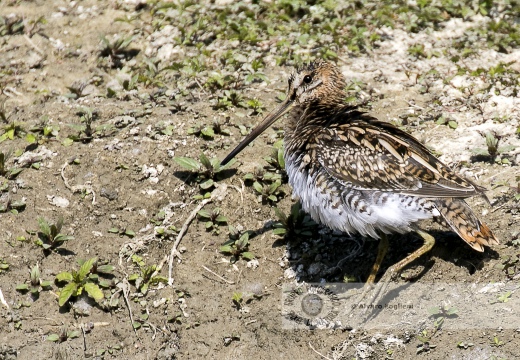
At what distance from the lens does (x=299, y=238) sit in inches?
246

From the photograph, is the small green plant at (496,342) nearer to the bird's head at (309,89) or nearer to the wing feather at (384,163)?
the wing feather at (384,163)

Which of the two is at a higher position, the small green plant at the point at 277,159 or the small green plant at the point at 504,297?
the small green plant at the point at 504,297

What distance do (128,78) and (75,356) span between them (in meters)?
3.39

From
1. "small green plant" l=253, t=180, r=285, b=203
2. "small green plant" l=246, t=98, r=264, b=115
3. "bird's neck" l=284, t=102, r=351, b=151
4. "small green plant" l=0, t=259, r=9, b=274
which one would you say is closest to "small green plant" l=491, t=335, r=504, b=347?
"bird's neck" l=284, t=102, r=351, b=151

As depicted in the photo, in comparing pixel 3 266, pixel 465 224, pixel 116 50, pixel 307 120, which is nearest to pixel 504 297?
pixel 465 224

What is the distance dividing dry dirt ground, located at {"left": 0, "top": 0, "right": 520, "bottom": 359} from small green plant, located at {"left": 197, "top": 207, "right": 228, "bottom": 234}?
66mm

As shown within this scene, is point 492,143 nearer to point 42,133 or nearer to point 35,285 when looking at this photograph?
point 35,285

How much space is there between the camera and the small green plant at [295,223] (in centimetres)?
618

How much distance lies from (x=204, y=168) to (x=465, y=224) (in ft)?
7.71

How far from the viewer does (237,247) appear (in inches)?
240

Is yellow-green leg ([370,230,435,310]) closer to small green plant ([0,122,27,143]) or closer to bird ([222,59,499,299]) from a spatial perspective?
bird ([222,59,499,299])

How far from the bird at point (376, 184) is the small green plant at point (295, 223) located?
1.43ft

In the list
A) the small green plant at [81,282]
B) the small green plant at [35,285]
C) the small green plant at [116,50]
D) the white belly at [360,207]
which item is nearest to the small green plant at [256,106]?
the white belly at [360,207]

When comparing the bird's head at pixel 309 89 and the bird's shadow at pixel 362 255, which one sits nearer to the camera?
the bird's shadow at pixel 362 255
